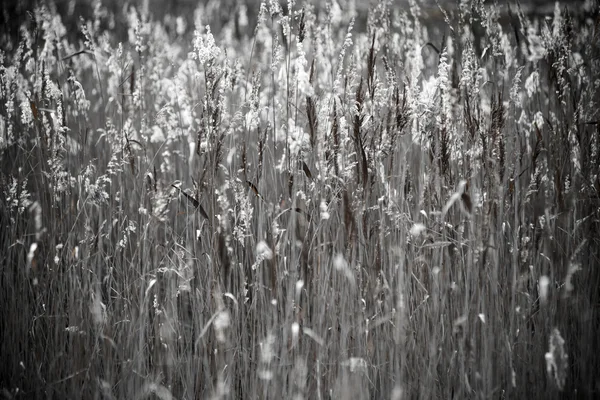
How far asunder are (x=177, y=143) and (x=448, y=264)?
218 cm

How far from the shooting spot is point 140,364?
162 cm

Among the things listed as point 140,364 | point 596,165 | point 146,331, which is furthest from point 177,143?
point 596,165

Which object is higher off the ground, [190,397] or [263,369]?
[263,369]

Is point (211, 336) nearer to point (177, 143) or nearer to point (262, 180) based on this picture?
point (262, 180)

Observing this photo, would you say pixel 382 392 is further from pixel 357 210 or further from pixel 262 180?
pixel 262 180

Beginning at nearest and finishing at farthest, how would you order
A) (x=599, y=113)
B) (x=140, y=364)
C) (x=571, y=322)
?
(x=140, y=364)
(x=571, y=322)
(x=599, y=113)

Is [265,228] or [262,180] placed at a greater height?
[262,180]

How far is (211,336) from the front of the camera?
5.48ft

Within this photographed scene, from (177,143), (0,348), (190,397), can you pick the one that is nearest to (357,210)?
(190,397)

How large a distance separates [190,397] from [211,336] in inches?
7.8

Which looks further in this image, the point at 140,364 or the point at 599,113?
the point at 599,113

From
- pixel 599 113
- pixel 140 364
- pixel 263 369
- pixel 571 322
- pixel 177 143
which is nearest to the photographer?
pixel 263 369

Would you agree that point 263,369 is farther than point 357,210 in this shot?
No

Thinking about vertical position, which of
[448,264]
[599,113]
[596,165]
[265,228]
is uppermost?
[599,113]
